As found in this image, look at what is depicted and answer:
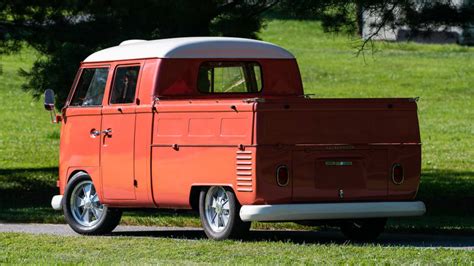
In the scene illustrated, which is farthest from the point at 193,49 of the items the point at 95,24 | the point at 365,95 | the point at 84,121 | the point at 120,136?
the point at 365,95

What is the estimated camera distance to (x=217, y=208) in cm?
1354

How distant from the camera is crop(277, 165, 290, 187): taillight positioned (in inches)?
510

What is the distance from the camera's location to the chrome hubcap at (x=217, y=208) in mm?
13461

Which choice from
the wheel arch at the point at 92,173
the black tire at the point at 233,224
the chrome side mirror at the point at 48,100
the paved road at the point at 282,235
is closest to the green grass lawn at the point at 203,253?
the black tire at the point at 233,224

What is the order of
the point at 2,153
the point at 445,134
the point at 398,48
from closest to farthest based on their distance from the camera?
the point at 2,153, the point at 445,134, the point at 398,48

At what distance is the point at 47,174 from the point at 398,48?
3113cm

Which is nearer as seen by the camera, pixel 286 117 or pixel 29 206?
pixel 286 117

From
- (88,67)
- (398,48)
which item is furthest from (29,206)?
(398,48)

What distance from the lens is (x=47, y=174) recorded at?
25.5 m

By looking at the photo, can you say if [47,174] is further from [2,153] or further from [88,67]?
[88,67]

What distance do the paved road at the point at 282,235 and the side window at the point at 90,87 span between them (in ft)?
4.90

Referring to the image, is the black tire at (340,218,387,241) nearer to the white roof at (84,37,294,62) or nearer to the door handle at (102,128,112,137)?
the white roof at (84,37,294,62)

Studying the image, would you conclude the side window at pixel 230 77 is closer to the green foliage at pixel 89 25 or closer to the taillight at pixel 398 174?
the taillight at pixel 398 174

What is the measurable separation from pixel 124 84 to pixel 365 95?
26.5 metres
